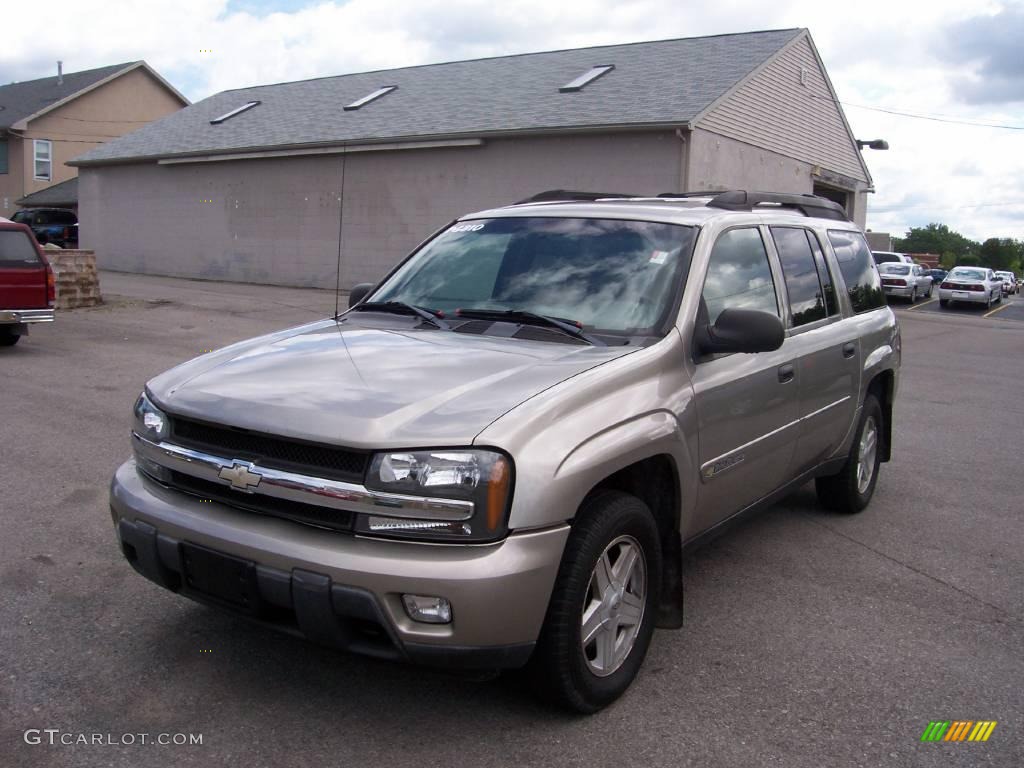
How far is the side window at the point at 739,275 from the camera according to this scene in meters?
4.38

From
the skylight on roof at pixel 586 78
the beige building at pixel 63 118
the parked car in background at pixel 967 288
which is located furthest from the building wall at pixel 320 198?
the parked car in background at pixel 967 288

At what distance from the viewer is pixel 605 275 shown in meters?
4.33

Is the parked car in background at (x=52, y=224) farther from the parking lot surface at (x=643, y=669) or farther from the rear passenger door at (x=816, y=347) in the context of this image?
the rear passenger door at (x=816, y=347)

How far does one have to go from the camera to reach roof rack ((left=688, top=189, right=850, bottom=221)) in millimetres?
4988

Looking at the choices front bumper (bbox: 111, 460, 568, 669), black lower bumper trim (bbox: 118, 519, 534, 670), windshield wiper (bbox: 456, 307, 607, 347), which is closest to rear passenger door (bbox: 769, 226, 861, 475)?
windshield wiper (bbox: 456, 307, 607, 347)

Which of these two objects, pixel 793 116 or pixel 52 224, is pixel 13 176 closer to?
pixel 52 224

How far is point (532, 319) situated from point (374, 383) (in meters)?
0.98

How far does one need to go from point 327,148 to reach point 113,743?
22.4m

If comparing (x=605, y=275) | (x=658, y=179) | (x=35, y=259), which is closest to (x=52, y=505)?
(x=605, y=275)

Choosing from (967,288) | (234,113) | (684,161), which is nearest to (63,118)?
(234,113)

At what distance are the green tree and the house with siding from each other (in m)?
104

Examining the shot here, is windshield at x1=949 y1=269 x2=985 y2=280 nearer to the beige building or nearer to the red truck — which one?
the red truck

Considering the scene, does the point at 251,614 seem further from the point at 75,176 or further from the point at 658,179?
the point at 75,176

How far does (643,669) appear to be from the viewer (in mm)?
3877
